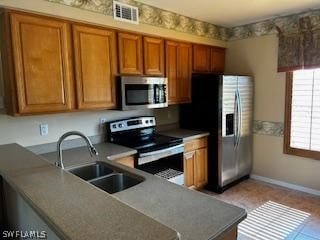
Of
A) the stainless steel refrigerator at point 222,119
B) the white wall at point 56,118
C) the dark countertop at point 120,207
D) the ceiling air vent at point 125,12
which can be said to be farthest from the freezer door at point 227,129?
the dark countertop at point 120,207

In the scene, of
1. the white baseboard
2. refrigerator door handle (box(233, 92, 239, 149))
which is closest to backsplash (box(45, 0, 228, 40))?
refrigerator door handle (box(233, 92, 239, 149))

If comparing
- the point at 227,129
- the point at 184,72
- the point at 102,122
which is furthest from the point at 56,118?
the point at 227,129

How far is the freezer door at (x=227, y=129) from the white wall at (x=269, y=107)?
648 mm

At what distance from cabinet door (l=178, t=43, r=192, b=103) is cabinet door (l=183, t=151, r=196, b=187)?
0.78 m

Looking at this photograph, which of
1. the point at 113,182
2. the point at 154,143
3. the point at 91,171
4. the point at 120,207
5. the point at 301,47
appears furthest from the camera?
the point at 301,47

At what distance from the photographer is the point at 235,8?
3119mm

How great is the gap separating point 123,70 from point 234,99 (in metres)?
1.70

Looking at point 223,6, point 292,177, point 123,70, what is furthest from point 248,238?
point 223,6

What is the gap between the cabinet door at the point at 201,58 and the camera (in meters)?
3.57

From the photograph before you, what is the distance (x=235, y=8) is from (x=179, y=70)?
1.06 m

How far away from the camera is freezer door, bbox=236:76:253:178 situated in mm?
3629

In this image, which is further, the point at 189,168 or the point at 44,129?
the point at 189,168

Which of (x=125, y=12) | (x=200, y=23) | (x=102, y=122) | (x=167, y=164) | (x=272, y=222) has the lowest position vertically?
(x=272, y=222)

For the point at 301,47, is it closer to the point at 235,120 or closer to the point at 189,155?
the point at 235,120
